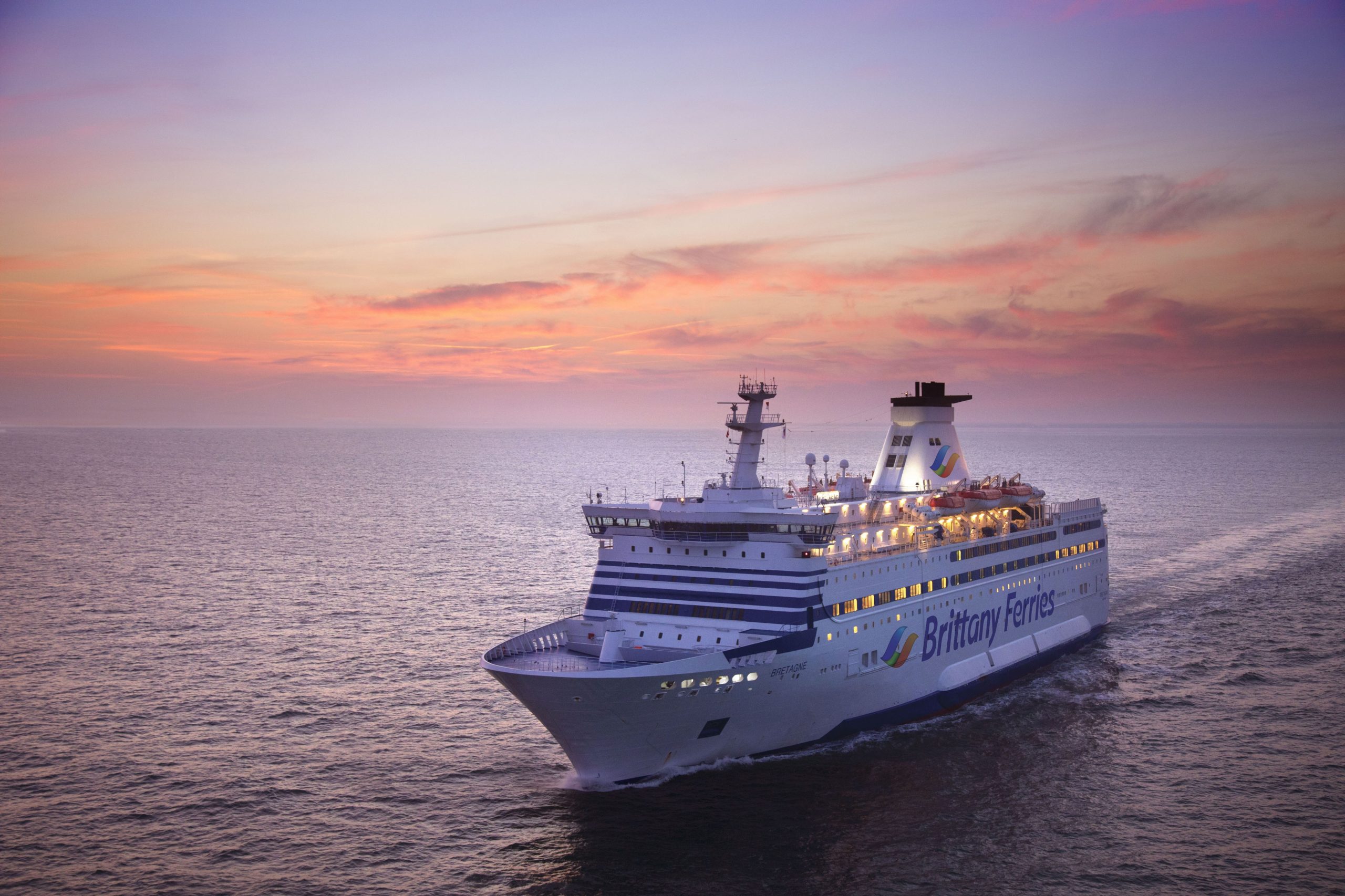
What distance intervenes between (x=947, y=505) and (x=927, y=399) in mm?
8847

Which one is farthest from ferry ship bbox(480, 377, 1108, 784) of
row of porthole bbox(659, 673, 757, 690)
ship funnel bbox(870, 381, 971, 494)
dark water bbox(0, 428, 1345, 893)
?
ship funnel bbox(870, 381, 971, 494)

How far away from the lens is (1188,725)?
132ft

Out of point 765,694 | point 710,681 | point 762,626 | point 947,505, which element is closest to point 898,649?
point 762,626

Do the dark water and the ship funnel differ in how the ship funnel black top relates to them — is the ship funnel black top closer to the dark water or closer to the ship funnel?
the ship funnel

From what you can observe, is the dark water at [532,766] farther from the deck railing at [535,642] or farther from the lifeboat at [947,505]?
the lifeboat at [947,505]

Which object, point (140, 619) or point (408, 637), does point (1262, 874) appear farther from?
point (140, 619)

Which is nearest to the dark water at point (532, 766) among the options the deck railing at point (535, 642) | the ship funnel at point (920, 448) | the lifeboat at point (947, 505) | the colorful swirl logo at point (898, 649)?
the colorful swirl logo at point (898, 649)

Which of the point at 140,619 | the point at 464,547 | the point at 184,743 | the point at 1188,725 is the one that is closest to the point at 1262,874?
the point at 1188,725

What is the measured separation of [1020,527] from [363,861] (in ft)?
121

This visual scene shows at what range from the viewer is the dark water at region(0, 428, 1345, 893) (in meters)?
28.4

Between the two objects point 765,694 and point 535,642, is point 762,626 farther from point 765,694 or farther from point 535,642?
point 535,642

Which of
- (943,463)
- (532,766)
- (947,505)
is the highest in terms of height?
(943,463)

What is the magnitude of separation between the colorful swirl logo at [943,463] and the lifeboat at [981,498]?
4021mm

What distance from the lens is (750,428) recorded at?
40781 millimetres
